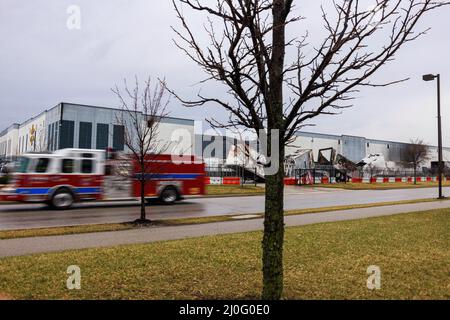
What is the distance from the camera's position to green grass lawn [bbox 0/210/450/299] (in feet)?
15.9

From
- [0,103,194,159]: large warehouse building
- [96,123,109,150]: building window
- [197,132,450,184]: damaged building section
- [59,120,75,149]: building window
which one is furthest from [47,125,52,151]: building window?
[197,132,450,184]: damaged building section

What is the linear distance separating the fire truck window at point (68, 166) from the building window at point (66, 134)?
4446 centimetres

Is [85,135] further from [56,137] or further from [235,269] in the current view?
[235,269]

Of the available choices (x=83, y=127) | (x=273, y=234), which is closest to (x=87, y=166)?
(x=273, y=234)

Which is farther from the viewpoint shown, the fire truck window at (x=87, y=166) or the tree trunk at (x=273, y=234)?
the fire truck window at (x=87, y=166)

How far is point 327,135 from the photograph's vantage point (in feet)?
305

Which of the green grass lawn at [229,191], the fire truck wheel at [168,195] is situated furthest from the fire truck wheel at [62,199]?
the green grass lawn at [229,191]

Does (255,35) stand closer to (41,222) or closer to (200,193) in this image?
(41,222)

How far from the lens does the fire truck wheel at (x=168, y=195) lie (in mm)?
19484

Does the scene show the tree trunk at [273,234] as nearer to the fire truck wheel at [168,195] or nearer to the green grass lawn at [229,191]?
the fire truck wheel at [168,195]

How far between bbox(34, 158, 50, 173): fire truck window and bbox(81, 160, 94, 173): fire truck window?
150 centimetres

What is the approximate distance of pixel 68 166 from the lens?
1717 centimetres

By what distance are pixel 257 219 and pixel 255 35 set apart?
10783mm
